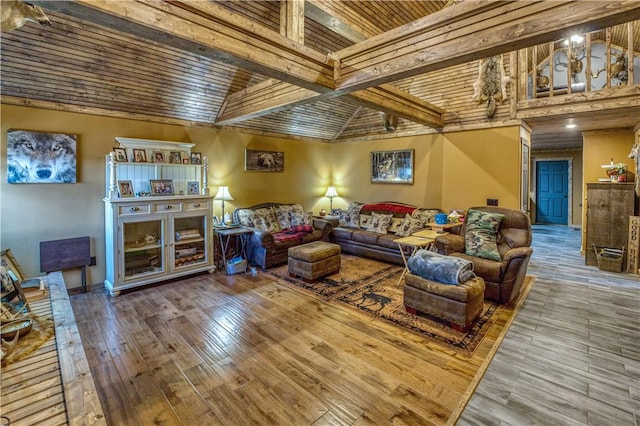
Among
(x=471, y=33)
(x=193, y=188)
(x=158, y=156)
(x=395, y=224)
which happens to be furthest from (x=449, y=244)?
(x=158, y=156)

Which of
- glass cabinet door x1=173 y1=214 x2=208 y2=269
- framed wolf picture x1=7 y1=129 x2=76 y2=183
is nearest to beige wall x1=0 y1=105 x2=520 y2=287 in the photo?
framed wolf picture x1=7 y1=129 x2=76 y2=183

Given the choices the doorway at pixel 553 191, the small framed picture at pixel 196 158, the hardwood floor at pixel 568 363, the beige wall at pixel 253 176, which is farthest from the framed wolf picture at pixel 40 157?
the doorway at pixel 553 191

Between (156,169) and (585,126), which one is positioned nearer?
(156,169)

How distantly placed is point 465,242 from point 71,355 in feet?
13.9

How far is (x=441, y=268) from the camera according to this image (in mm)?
3021

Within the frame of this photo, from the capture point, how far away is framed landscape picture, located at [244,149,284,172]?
19.2ft

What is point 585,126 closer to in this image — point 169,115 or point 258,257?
point 258,257

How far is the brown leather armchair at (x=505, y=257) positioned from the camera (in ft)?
11.4

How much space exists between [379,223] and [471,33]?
3.88 metres

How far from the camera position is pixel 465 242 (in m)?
4.17

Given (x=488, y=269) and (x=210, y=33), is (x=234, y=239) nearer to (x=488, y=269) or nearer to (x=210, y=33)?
(x=210, y=33)

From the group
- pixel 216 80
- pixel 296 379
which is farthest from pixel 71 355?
pixel 216 80

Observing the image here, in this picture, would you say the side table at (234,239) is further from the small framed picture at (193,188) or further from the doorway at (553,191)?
the doorway at (553,191)

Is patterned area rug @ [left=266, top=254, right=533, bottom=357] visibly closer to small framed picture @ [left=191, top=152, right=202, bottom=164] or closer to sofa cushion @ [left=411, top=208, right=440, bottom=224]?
sofa cushion @ [left=411, top=208, right=440, bottom=224]
